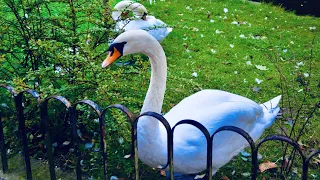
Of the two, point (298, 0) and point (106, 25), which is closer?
point (106, 25)

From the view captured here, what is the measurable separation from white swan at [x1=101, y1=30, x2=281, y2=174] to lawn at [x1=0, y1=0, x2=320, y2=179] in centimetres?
23

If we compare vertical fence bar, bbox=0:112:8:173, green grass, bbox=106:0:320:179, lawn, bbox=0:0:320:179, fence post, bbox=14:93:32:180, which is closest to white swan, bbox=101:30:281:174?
lawn, bbox=0:0:320:179

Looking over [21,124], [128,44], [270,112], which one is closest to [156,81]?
[128,44]

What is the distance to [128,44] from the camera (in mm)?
2703

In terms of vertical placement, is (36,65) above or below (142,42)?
below

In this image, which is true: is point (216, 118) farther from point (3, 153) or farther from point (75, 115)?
point (3, 153)

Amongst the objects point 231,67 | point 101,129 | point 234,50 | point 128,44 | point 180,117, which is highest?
point 128,44

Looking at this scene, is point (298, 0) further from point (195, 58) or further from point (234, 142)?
point (234, 142)

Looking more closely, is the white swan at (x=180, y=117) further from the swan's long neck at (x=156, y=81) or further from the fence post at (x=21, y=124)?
the fence post at (x=21, y=124)

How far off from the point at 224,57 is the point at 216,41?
691 mm

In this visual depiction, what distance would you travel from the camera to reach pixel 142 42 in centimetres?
275

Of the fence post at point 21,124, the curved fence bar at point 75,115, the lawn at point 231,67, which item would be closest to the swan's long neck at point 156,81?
the lawn at point 231,67

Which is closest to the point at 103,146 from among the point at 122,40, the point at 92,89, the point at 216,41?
the point at 122,40

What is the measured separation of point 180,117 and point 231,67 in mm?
2751
